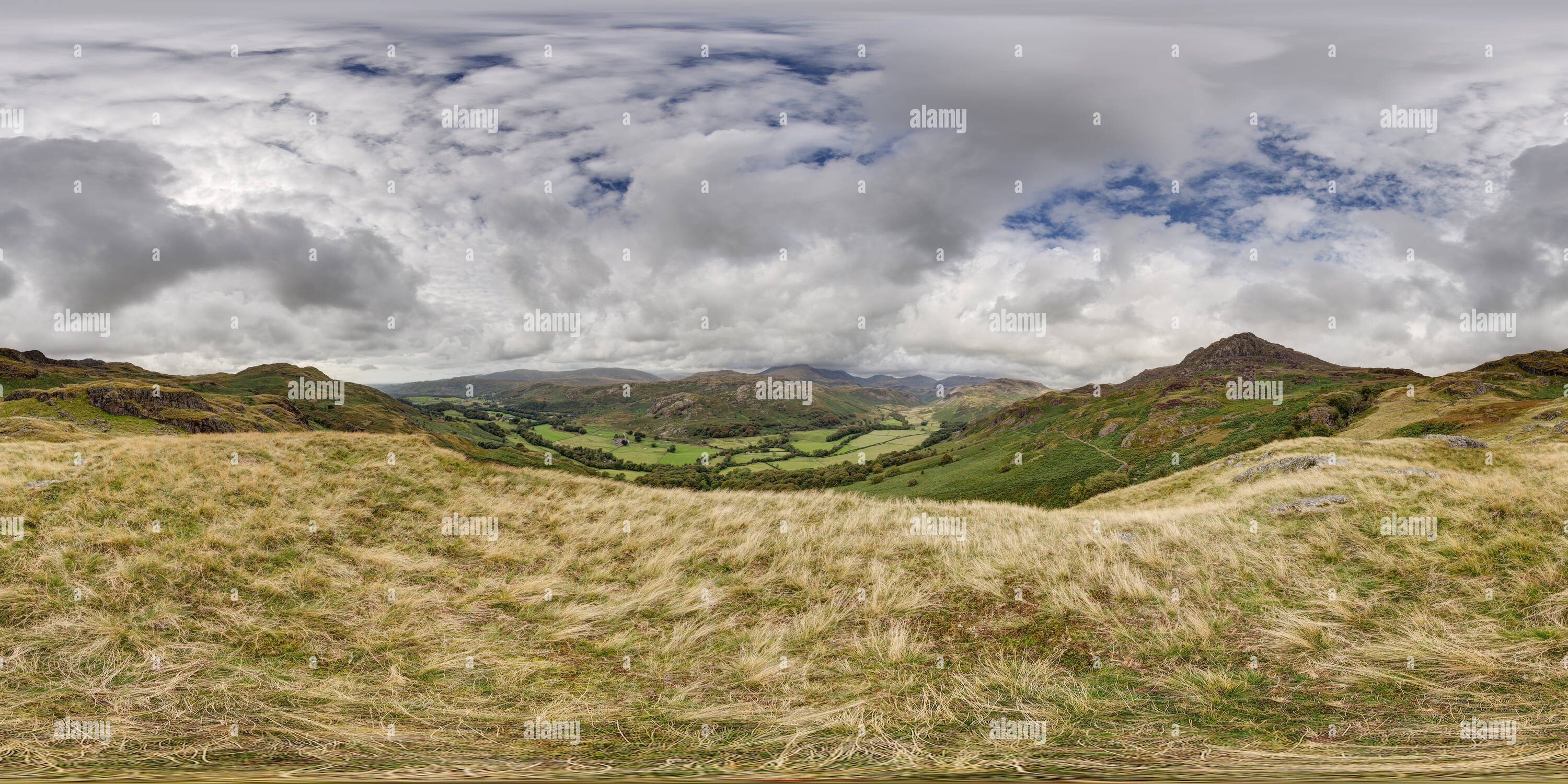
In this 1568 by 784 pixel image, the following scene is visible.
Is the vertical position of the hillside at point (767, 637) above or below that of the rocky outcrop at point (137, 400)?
below

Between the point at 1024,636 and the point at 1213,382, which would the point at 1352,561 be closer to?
the point at 1024,636

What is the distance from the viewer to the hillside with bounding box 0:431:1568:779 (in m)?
5.35

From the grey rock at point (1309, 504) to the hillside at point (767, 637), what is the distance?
489 mm

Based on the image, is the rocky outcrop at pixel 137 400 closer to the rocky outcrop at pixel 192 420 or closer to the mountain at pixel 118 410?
the mountain at pixel 118 410

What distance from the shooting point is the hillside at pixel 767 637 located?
211 inches

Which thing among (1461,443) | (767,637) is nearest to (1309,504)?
(767,637)

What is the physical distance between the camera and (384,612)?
8.48 metres

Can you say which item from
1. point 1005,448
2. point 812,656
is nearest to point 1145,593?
point 812,656

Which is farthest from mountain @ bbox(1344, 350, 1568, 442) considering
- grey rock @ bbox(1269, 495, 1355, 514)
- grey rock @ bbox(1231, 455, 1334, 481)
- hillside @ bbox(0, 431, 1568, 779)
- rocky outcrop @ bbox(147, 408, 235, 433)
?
rocky outcrop @ bbox(147, 408, 235, 433)

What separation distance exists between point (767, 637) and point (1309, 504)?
44.1 feet

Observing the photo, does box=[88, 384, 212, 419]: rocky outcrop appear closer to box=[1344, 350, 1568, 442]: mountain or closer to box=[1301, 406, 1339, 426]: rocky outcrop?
box=[1344, 350, 1568, 442]: mountain

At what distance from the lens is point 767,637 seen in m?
7.84

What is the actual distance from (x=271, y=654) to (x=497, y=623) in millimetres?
2692

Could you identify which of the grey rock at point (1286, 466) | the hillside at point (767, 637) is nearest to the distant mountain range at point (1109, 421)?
the grey rock at point (1286, 466)
